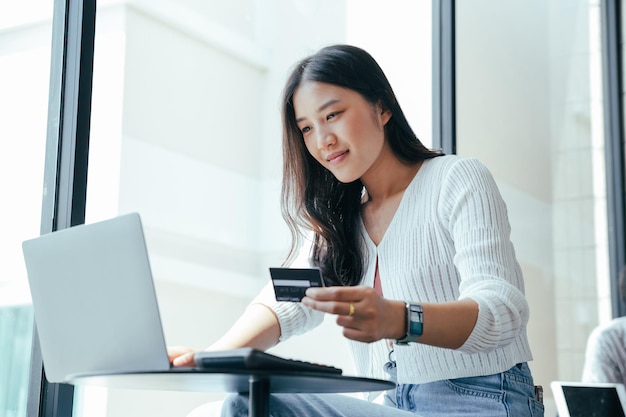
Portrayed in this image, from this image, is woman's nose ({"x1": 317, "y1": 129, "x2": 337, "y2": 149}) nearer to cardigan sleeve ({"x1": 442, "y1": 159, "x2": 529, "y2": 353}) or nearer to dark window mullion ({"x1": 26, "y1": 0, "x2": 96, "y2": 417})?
cardigan sleeve ({"x1": 442, "y1": 159, "x2": 529, "y2": 353})

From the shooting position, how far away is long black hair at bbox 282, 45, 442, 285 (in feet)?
5.78

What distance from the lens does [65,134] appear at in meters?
1.91

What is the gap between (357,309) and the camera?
1.09 meters

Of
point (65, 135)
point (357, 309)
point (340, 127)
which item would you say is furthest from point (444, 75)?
point (357, 309)

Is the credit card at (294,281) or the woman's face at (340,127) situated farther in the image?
the woman's face at (340,127)

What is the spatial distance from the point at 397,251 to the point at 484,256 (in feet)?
0.98

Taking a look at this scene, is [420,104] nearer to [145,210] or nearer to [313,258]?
[313,258]

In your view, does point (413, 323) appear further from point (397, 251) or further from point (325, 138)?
point (325, 138)

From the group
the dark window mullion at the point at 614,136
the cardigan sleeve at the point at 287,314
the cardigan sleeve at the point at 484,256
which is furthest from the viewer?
the dark window mullion at the point at 614,136

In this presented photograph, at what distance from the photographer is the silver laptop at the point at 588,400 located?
9.24 feet

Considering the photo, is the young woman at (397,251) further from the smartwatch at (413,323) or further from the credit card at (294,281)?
the credit card at (294,281)

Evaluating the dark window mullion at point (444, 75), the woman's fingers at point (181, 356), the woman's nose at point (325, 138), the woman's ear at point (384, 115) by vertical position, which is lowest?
the woman's fingers at point (181, 356)

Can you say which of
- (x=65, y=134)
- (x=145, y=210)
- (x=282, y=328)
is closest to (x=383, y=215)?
(x=282, y=328)

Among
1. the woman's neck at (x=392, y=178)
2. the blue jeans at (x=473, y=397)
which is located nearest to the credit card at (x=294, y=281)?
the blue jeans at (x=473, y=397)
